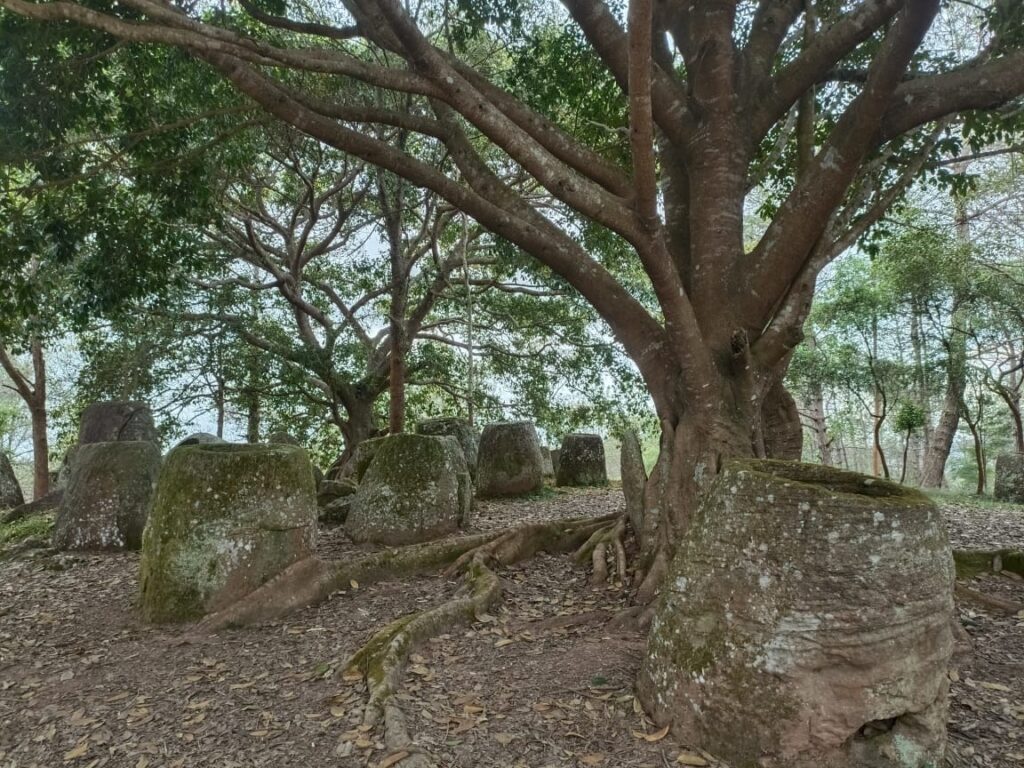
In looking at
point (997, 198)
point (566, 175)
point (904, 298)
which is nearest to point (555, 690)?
point (566, 175)

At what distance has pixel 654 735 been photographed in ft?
9.74

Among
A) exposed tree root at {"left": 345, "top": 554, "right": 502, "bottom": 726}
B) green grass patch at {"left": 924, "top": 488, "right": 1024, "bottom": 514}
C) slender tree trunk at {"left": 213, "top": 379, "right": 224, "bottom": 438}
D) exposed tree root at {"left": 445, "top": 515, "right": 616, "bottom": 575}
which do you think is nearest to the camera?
exposed tree root at {"left": 345, "top": 554, "right": 502, "bottom": 726}

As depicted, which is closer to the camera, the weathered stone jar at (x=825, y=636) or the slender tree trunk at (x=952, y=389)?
the weathered stone jar at (x=825, y=636)

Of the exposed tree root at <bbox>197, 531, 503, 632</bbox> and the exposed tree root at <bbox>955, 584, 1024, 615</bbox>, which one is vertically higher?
the exposed tree root at <bbox>197, 531, 503, 632</bbox>

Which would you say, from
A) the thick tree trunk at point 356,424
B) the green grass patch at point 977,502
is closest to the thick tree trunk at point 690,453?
the green grass patch at point 977,502

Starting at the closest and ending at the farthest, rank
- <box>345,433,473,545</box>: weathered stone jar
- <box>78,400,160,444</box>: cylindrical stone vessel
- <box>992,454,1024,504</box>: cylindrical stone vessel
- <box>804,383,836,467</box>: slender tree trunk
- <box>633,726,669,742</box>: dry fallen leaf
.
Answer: <box>633,726,669,742</box>: dry fallen leaf < <box>345,433,473,545</box>: weathered stone jar < <box>78,400,160,444</box>: cylindrical stone vessel < <box>992,454,1024,504</box>: cylindrical stone vessel < <box>804,383,836,467</box>: slender tree trunk

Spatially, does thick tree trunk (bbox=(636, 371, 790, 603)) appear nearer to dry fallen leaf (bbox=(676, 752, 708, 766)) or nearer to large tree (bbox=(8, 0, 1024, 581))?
large tree (bbox=(8, 0, 1024, 581))

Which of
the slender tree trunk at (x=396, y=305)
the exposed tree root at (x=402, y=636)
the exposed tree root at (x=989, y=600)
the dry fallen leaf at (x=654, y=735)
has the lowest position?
the dry fallen leaf at (x=654, y=735)

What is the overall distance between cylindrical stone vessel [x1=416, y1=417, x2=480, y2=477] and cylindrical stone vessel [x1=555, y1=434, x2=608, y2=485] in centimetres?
174

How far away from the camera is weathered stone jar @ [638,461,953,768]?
8.82 feet

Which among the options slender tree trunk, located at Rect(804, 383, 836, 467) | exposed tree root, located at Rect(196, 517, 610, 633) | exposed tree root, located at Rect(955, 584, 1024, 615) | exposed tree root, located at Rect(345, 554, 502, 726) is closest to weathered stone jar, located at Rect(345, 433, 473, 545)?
exposed tree root, located at Rect(196, 517, 610, 633)

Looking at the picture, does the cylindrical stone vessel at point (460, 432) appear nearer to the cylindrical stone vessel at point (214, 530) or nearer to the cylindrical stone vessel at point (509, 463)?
the cylindrical stone vessel at point (509, 463)

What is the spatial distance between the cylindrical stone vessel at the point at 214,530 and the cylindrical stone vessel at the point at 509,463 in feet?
18.1

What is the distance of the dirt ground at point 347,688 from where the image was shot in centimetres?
299
